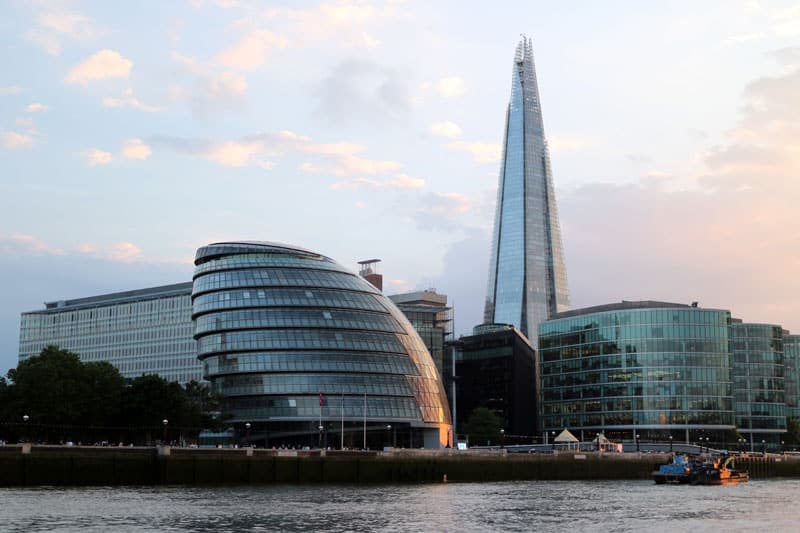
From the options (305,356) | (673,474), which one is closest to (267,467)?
(305,356)

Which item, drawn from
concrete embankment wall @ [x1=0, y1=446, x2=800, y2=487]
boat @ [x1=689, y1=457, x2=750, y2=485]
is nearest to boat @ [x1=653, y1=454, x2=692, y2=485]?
boat @ [x1=689, y1=457, x2=750, y2=485]

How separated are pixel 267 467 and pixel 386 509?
3550 centimetres

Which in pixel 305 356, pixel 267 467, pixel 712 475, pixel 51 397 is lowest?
pixel 712 475

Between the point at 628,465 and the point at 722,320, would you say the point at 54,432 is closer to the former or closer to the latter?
the point at 628,465

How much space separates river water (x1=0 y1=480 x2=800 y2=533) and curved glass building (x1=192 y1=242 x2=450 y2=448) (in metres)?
43.2

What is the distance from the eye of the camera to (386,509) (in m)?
74.9

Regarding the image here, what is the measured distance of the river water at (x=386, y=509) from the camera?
62.9m

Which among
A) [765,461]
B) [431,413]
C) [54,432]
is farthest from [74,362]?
[765,461]

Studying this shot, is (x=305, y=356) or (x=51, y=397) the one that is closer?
(x=51, y=397)

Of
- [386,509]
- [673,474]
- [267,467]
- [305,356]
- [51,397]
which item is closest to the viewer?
[386,509]

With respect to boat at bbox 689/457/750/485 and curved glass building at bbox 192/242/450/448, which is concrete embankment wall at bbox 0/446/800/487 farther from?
curved glass building at bbox 192/242/450/448

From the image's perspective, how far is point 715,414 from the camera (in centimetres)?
19750

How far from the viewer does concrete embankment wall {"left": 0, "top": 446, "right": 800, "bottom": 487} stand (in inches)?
3794

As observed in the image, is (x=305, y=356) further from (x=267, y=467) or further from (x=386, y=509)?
(x=386, y=509)
